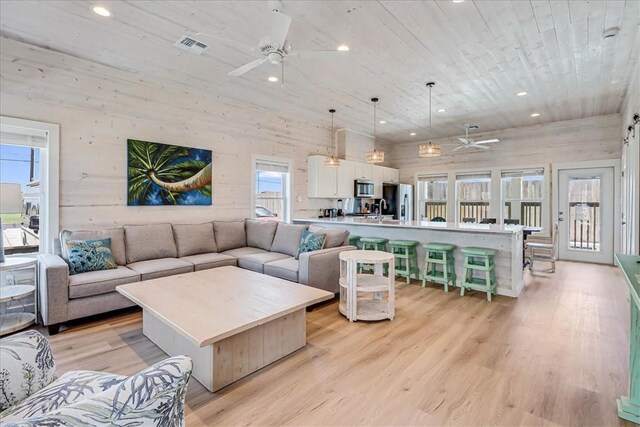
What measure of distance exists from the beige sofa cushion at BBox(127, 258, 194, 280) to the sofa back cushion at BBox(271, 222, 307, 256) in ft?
4.36

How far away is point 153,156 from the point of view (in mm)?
4434

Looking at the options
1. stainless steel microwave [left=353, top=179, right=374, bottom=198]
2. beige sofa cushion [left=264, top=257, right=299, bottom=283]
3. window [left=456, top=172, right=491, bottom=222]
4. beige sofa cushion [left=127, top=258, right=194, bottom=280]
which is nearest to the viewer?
beige sofa cushion [left=127, top=258, right=194, bottom=280]

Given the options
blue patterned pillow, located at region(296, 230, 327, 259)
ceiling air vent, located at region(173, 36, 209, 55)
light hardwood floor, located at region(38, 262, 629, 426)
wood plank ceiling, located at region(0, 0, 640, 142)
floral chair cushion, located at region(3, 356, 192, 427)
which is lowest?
light hardwood floor, located at region(38, 262, 629, 426)

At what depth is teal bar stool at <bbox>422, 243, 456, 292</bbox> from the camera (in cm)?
442

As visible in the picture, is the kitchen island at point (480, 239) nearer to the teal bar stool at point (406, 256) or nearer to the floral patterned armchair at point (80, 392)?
the teal bar stool at point (406, 256)

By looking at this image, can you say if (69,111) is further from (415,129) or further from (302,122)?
(415,129)

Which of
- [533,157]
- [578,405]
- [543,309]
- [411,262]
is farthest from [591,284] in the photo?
[578,405]

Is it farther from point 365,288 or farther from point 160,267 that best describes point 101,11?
point 365,288

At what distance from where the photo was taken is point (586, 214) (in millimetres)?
6570

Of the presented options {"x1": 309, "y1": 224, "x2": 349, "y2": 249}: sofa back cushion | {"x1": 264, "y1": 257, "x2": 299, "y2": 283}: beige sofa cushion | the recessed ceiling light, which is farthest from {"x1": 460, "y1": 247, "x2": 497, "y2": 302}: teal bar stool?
the recessed ceiling light

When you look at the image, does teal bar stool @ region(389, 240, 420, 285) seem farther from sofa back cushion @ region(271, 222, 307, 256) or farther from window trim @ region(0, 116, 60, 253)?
window trim @ region(0, 116, 60, 253)

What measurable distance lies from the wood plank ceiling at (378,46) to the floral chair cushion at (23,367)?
2.25 m

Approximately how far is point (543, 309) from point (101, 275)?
4958 mm

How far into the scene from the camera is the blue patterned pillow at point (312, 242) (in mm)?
4090
